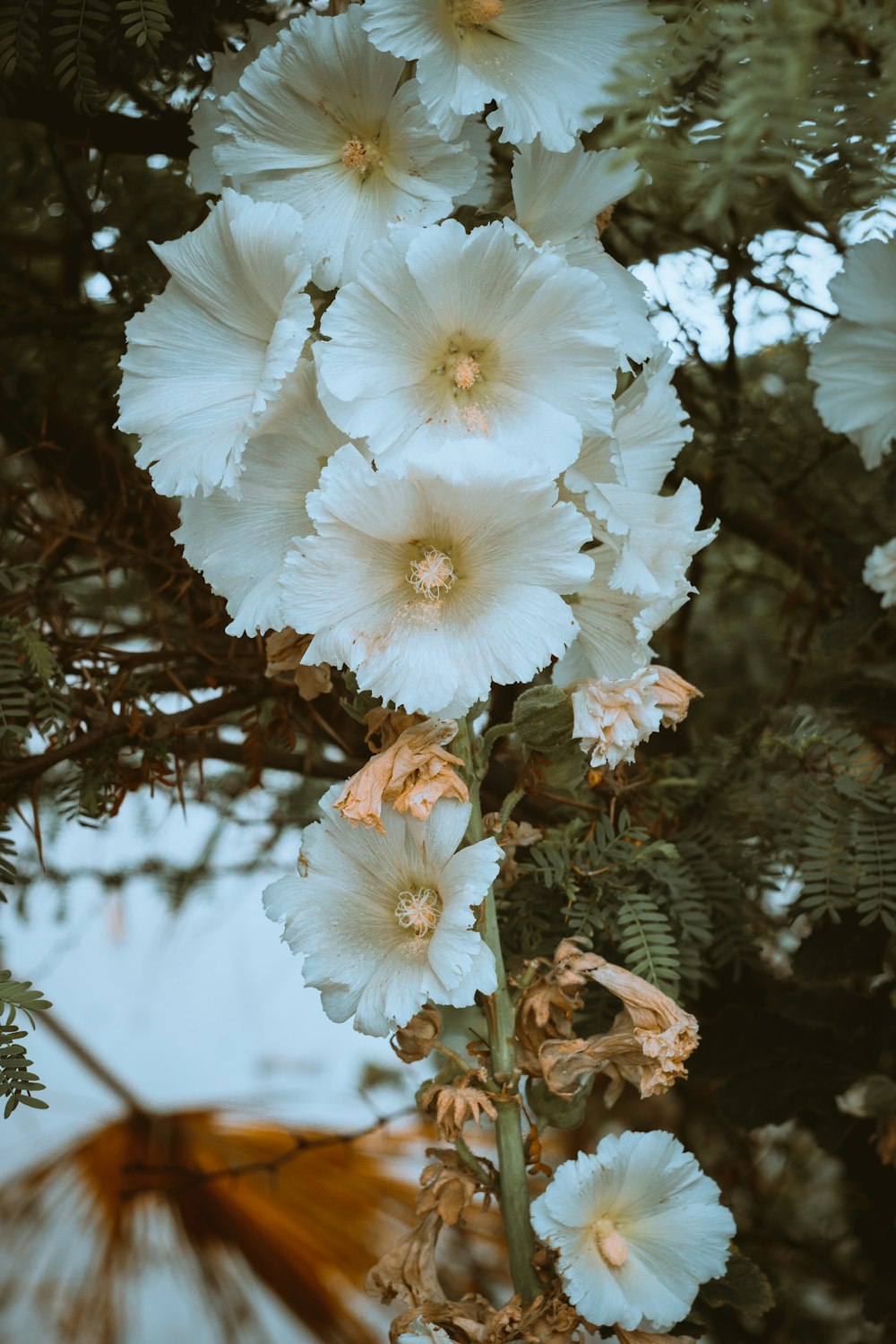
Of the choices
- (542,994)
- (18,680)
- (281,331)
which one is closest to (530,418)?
(281,331)

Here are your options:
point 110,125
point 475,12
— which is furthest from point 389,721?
point 110,125

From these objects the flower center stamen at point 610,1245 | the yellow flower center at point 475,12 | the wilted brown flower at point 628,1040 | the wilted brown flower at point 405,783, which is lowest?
the flower center stamen at point 610,1245

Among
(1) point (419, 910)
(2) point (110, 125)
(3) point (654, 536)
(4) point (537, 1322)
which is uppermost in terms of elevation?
(2) point (110, 125)

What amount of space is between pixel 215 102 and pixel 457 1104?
0.36 meters

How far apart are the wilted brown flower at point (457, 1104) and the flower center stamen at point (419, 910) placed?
49mm

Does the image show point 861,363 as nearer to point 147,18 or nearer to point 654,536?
point 654,536

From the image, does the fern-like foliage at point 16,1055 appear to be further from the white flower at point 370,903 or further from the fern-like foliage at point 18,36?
the fern-like foliage at point 18,36

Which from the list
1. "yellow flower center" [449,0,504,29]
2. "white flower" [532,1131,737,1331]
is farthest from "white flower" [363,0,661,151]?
"white flower" [532,1131,737,1331]

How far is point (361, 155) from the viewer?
0.44 meters

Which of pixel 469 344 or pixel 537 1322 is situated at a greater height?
pixel 469 344

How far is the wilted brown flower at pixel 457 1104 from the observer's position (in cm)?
41

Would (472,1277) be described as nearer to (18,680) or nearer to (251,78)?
(18,680)

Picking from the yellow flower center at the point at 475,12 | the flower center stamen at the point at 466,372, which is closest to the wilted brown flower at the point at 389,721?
the flower center stamen at the point at 466,372

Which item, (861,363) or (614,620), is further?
(861,363)
